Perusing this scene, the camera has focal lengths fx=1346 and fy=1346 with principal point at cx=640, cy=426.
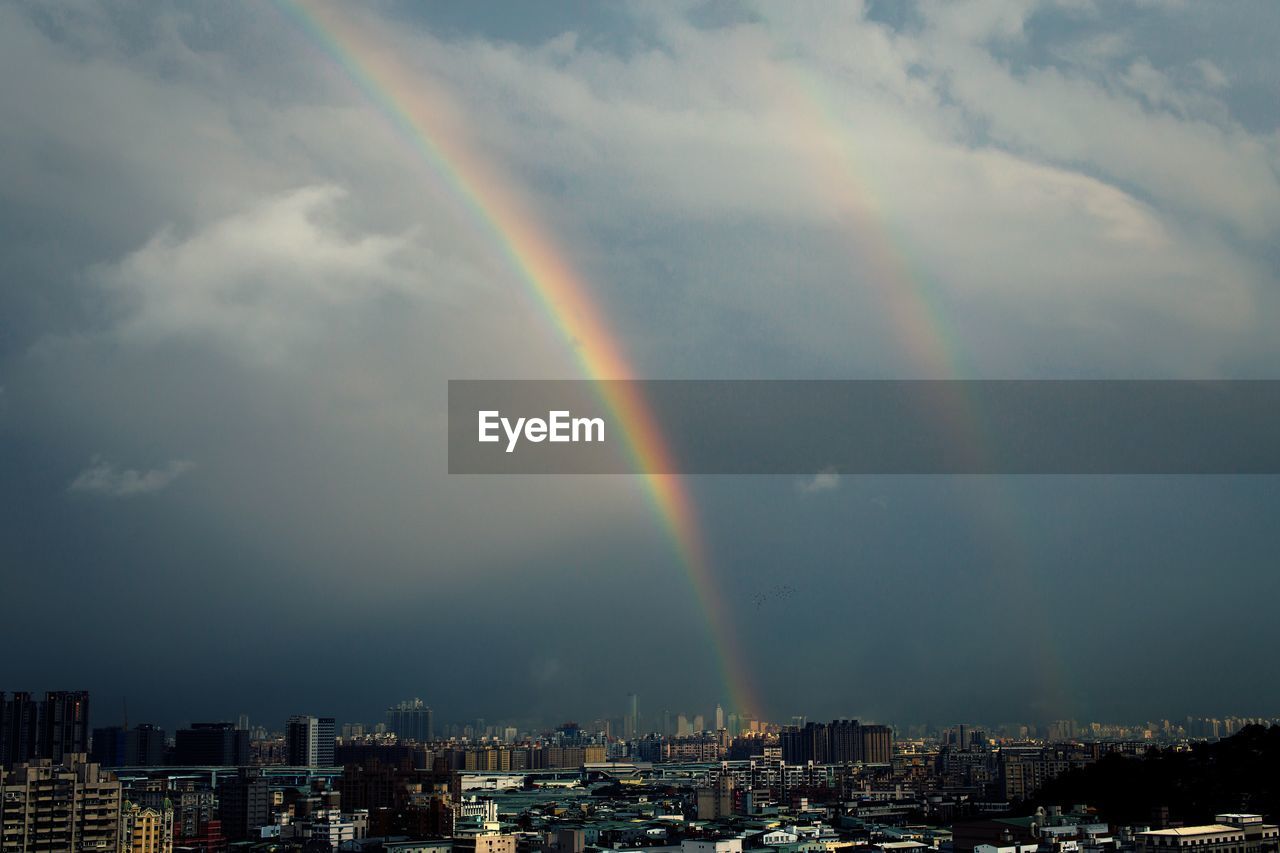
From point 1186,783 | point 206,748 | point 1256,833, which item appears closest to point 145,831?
point 1256,833

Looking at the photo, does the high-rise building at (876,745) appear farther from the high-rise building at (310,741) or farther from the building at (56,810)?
the building at (56,810)

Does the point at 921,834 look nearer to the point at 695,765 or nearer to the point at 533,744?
the point at 695,765

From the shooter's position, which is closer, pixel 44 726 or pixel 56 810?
pixel 56 810

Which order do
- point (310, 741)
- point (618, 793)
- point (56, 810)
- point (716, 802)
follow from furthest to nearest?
point (310, 741)
point (618, 793)
point (716, 802)
point (56, 810)

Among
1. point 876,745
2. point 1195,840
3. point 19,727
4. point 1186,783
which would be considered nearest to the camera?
point 1195,840

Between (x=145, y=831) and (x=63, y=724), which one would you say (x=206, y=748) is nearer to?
(x=63, y=724)

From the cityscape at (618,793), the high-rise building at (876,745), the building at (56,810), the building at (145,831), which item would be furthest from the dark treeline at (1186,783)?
the high-rise building at (876,745)

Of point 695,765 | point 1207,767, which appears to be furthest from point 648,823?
point 695,765

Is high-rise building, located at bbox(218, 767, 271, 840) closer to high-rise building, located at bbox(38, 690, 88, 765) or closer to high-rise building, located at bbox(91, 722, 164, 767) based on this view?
high-rise building, located at bbox(38, 690, 88, 765)

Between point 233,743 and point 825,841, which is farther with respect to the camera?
point 233,743
